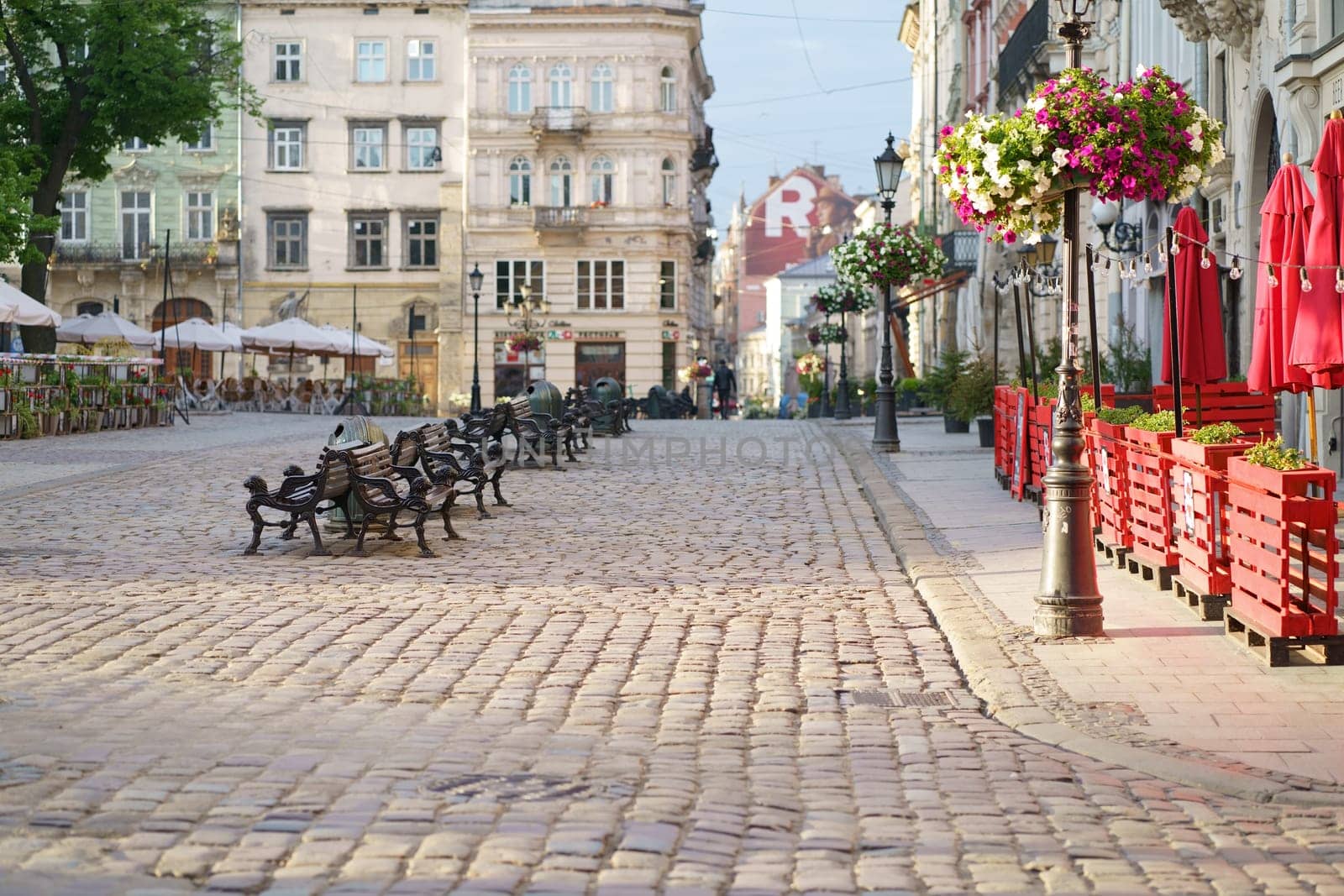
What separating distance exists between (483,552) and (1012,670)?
6.04m

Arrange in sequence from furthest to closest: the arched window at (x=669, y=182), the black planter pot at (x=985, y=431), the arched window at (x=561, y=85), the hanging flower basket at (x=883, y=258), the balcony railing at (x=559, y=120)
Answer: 1. the arched window at (x=669, y=182)
2. the arched window at (x=561, y=85)
3. the balcony railing at (x=559, y=120)
4. the hanging flower basket at (x=883, y=258)
5. the black planter pot at (x=985, y=431)

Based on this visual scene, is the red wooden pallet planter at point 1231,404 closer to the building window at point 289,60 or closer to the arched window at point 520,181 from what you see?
the arched window at point 520,181

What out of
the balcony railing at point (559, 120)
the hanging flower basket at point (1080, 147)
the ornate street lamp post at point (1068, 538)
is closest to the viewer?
the ornate street lamp post at point (1068, 538)

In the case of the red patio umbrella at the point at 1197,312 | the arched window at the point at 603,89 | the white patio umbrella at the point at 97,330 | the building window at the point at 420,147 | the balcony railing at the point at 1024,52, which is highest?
the arched window at the point at 603,89

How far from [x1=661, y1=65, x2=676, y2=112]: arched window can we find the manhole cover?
5822 cm

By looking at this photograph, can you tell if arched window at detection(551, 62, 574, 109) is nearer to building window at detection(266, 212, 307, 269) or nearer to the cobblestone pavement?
building window at detection(266, 212, 307, 269)

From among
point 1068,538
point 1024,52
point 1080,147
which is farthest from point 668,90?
point 1068,538

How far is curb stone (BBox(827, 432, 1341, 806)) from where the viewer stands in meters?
6.16

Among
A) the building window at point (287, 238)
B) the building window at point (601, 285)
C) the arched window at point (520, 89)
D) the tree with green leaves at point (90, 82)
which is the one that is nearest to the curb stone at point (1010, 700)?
the tree with green leaves at point (90, 82)

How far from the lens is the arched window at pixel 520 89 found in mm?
62781

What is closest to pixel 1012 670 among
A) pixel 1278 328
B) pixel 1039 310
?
pixel 1278 328

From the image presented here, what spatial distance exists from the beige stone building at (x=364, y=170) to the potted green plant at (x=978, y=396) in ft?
120

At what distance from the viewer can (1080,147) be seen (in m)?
10.2

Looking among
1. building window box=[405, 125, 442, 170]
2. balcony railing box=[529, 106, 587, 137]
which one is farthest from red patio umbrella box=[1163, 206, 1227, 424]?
building window box=[405, 125, 442, 170]
